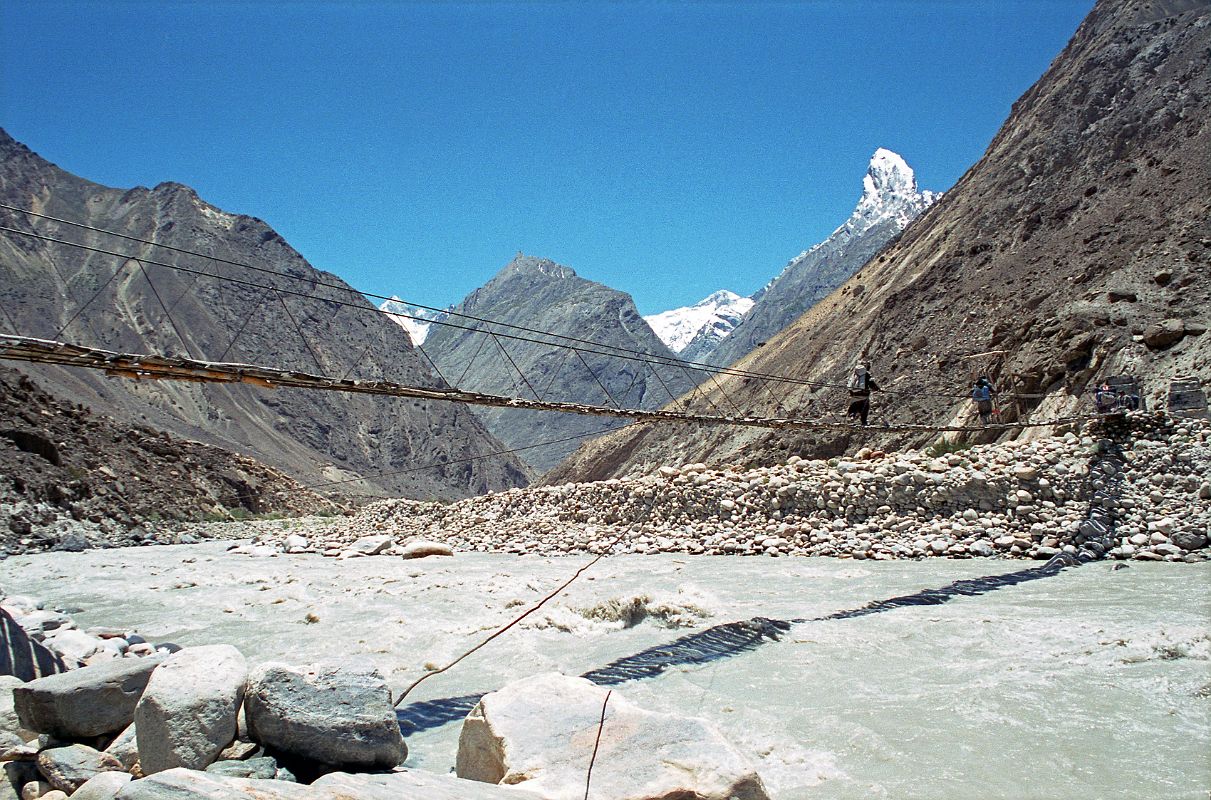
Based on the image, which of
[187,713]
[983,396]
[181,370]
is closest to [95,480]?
[181,370]

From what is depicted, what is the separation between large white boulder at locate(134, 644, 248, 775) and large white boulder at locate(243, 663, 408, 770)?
0.40 feet

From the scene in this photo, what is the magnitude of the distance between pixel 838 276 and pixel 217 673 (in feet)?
427

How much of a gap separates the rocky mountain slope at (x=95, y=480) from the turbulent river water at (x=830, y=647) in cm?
441

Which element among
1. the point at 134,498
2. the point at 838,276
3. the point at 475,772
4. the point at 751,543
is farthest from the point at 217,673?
the point at 838,276

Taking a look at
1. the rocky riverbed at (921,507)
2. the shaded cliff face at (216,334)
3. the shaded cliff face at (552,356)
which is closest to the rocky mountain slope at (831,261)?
the shaded cliff face at (552,356)

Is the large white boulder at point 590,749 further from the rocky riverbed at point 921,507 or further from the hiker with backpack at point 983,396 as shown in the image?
the hiker with backpack at point 983,396

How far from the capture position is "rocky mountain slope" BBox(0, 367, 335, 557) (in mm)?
16172

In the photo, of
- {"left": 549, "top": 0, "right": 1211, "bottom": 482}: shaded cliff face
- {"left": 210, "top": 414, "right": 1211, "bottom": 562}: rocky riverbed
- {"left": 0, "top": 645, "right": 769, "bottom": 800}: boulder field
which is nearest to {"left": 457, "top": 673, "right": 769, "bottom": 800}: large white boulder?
{"left": 0, "top": 645, "right": 769, "bottom": 800}: boulder field

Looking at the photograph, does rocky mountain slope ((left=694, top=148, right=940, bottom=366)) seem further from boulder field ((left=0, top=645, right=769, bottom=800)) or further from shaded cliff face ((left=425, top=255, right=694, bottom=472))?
boulder field ((left=0, top=645, right=769, bottom=800))

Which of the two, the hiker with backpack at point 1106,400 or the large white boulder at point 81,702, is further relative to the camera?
the hiker with backpack at point 1106,400

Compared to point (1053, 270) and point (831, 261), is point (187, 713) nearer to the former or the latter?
point (1053, 270)

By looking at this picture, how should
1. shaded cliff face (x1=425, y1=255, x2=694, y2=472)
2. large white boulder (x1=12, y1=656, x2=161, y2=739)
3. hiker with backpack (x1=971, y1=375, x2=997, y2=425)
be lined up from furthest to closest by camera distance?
shaded cliff face (x1=425, y1=255, x2=694, y2=472) < hiker with backpack (x1=971, y1=375, x2=997, y2=425) < large white boulder (x1=12, y1=656, x2=161, y2=739)

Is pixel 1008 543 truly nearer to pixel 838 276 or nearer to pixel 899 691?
pixel 899 691

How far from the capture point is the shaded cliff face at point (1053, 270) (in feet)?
51.1
